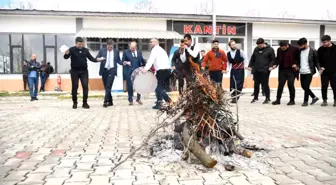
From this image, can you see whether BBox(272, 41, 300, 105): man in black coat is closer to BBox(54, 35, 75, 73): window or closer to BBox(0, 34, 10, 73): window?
BBox(54, 35, 75, 73): window

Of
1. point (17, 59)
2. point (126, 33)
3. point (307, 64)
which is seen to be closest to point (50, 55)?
point (17, 59)

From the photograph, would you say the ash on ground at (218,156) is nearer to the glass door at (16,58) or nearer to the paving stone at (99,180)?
the paving stone at (99,180)

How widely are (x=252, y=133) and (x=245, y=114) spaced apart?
2432 millimetres

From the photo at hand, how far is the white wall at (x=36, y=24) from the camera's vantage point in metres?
17.6

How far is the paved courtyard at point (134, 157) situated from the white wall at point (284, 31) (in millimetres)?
14883

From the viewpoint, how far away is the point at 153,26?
1914 centimetres

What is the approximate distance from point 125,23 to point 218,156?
15752 millimetres

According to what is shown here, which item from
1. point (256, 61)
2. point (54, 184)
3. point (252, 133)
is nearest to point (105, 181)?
point (54, 184)

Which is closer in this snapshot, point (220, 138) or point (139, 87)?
point (220, 138)

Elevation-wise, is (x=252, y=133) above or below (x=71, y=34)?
below

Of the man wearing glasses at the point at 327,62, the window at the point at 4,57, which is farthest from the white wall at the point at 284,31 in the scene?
the window at the point at 4,57

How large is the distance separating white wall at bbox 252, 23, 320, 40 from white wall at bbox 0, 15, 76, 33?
10.6 m

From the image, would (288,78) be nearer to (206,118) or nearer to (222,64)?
(222,64)

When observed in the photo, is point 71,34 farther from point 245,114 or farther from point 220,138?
point 220,138
